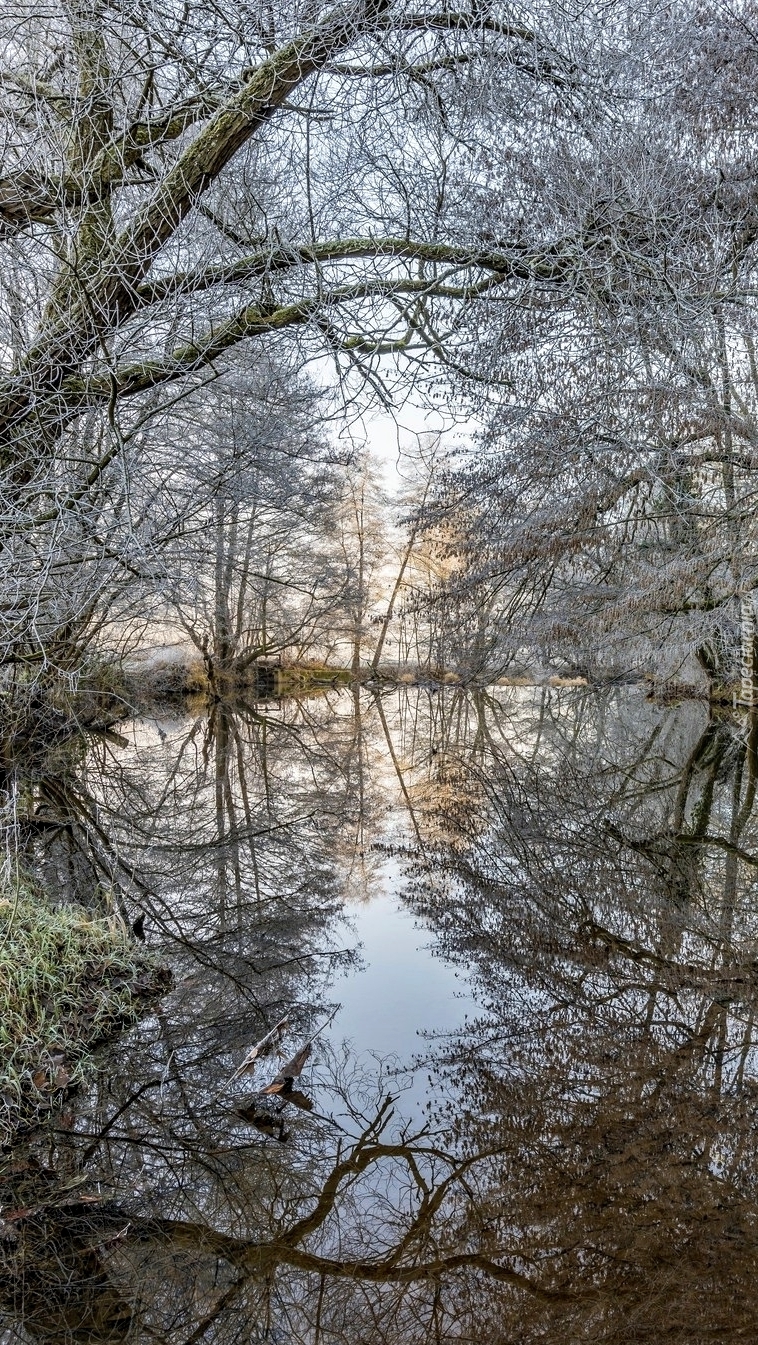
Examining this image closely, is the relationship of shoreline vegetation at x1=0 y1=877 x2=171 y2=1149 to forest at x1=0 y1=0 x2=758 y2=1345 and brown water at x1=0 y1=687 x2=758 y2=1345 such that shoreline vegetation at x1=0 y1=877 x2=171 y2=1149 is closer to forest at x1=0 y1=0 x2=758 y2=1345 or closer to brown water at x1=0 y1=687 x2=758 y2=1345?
forest at x1=0 y1=0 x2=758 y2=1345

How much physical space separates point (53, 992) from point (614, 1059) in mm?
2320

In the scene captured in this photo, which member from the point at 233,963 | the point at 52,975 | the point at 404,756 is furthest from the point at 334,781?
the point at 52,975

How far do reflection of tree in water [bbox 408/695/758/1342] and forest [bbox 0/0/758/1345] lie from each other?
0.06 ft

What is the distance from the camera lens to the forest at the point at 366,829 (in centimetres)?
228

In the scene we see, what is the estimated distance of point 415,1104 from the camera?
3.01m

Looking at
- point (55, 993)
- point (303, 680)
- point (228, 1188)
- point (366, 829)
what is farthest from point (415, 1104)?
point (303, 680)

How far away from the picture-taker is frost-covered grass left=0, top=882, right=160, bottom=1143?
10.1ft

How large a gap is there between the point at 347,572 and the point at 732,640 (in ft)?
33.3

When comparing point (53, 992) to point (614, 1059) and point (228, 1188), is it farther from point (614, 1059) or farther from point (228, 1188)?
point (614, 1059)

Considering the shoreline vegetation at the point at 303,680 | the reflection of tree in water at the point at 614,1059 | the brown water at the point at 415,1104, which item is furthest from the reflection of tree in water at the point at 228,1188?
the shoreline vegetation at the point at 303,680

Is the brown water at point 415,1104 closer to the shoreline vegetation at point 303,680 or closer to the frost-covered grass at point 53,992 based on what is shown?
the frost-covered grass at point 53,992

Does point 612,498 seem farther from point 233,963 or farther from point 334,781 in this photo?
point 233,963

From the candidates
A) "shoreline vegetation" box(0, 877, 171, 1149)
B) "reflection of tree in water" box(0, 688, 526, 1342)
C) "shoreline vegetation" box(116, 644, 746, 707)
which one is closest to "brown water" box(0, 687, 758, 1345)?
"reflection of tree in water" box(0, 688, 526, 1342)

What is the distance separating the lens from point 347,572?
21.2 metres
